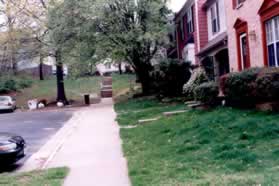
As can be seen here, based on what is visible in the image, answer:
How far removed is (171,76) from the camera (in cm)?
2308

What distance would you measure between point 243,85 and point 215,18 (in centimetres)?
1197

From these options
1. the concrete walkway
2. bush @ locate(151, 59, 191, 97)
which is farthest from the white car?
the concrete walkway

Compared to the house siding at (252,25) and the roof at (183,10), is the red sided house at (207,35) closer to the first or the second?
the roof at (183,10)

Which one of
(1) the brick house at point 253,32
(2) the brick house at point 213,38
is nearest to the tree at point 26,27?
(2) the brick house at point 213,38

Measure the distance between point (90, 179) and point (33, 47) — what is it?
25.9 m

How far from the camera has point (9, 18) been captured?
33.5 meters

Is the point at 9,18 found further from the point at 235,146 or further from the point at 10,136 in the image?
the point at 235,146

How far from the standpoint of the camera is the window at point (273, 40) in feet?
46.3

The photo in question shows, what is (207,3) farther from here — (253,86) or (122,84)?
(122,84)

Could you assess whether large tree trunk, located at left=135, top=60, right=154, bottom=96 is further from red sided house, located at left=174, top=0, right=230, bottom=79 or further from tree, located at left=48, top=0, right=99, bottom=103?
tree, located at left=48, top=0, right=99, bottom=103

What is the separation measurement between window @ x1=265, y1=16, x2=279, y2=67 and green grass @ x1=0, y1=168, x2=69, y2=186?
882 cm

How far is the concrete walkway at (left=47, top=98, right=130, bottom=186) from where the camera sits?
301 inches

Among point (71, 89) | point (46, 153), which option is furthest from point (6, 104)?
point (46, 153)

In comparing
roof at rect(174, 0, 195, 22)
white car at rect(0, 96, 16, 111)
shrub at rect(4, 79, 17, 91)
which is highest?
roof at rect(174, 0, 195, 22)
